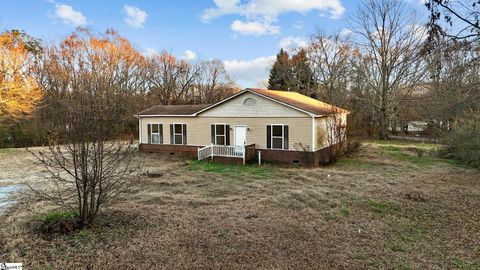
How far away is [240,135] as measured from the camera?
1666cm

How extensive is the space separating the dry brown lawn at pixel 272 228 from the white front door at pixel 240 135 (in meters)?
5.43

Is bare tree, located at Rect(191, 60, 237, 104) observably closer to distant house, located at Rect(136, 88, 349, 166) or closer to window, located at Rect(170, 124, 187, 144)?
window, located at Rect(170, 124, 187, 144)

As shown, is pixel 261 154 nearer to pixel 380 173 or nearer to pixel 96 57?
pixel 380 173

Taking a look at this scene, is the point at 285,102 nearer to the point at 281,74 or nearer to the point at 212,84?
the point at 281,74

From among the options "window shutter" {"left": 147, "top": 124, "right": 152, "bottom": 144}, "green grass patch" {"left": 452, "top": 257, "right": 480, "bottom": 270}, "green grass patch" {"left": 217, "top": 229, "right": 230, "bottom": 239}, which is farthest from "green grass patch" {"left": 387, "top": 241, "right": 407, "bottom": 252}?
"window shutter" {"left": 147, "top": 124, "right": 152, "bottom": 144}

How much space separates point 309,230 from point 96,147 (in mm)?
4538

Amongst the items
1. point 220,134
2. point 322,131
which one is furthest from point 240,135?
point 322,131

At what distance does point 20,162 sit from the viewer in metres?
16.7

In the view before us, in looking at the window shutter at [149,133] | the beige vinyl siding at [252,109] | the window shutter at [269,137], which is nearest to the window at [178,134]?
the window shutter at [149,133]

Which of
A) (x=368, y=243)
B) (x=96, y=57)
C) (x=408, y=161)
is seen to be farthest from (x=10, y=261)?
(x=96, y=57)

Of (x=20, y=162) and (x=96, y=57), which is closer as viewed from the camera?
(x=20, y=162)

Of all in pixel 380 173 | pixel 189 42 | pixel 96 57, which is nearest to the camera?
pixel 380 173

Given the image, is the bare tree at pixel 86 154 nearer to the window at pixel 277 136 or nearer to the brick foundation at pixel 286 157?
the brick foundation at pixel 286 157

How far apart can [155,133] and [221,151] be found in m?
6.12
